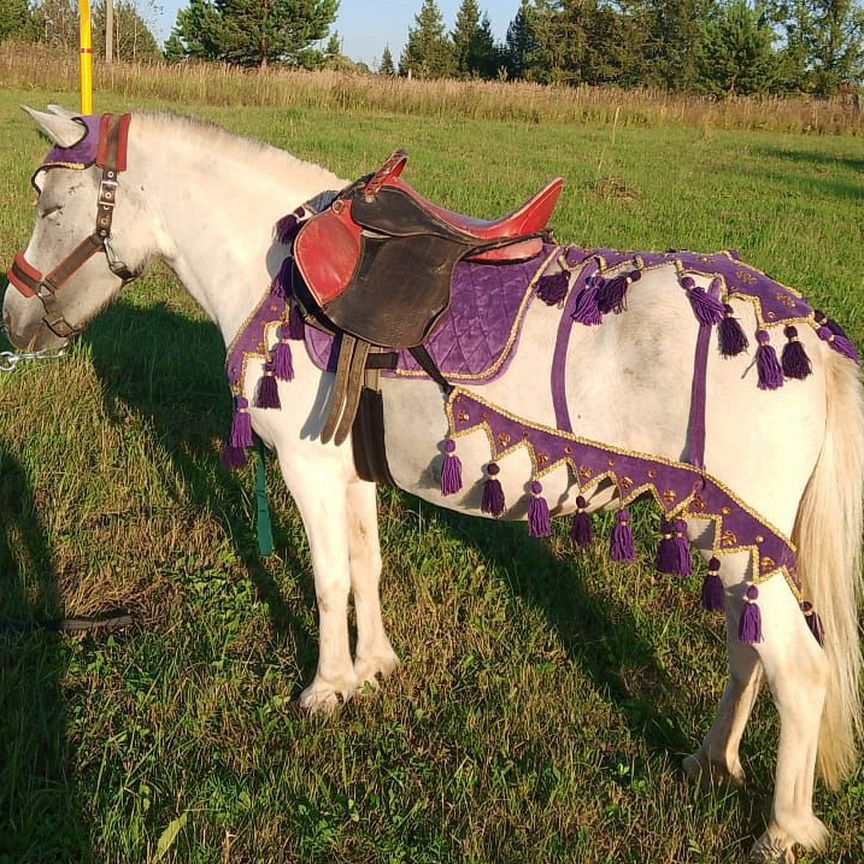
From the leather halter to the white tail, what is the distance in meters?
2.23

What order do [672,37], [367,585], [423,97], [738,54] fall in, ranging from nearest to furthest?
1. [367,585]
2. [423,97]
3. [738,54]
4. [672,37]

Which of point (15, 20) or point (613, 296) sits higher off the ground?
point (15, 20)

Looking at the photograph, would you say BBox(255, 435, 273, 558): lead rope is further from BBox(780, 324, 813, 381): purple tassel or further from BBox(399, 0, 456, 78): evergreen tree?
BBox(399, 0, 456, 78): evergreen tree

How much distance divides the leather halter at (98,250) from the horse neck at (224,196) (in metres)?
0.05

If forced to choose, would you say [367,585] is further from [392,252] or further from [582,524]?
[392,252]

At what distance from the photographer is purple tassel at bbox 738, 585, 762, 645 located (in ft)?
6.86

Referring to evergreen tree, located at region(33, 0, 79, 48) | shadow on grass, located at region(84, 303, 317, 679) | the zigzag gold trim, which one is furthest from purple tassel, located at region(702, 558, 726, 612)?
evergreen tree, located at region(33, 0, 79, 48)

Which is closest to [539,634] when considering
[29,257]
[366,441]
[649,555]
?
[649,555]

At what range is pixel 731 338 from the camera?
2.04 m

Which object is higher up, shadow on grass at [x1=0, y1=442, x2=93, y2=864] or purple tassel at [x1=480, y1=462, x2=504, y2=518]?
purple tassel at [x1=480, y1=462, x2=504, y2=518]

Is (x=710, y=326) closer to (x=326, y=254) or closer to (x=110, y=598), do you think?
(x=326, y=254)

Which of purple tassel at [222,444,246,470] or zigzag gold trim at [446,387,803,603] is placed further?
purple tassel at [222,444,246,470]

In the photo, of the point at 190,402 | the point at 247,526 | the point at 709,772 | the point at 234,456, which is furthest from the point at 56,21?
the point at 709,772

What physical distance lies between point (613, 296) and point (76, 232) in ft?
5.85
